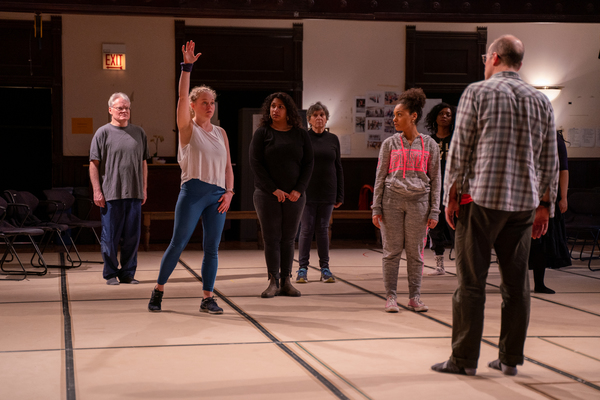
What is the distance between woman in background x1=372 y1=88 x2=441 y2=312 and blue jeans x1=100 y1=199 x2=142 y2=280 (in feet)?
7.50

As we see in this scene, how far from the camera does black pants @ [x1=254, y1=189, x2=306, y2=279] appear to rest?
16.2ft

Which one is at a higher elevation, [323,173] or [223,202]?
[323,173]

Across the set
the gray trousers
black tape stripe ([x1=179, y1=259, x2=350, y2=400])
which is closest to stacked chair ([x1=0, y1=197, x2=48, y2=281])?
black tape stripe ([x1=179, y1=259, x2=350, y2=400])

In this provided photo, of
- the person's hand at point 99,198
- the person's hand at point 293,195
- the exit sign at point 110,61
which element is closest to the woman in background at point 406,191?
the person's hand at point 293,195

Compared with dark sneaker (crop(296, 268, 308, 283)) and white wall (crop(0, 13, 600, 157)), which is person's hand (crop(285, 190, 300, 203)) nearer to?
dark sneaker (crop(296, 268, 308, 283))

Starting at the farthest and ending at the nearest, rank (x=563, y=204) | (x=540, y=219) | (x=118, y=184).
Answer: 1. (x=118, y=184)
2. (x=563, y=204)
3. (x=540, y=219)

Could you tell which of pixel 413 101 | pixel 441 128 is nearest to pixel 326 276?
pixel 441 128

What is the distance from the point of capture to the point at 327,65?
1026 centimetres

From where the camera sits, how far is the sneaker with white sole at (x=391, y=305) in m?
4.48

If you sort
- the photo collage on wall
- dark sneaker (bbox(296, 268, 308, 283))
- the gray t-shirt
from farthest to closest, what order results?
the photo collage on wall, dark sneaker (bbox(296, 268, 308, 283)), the gray t-shirt

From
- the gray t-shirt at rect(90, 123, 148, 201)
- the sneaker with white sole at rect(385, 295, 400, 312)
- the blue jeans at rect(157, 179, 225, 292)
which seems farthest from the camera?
the gray t-shirt at rect(90, 123, 148, 201)

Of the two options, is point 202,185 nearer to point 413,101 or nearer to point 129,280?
point 413,101

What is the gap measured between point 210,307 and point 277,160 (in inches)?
46.5

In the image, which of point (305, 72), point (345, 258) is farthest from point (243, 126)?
point (345, 258)
